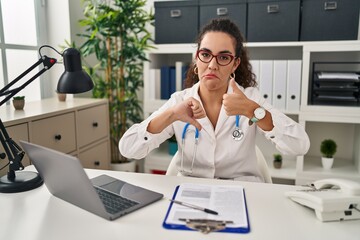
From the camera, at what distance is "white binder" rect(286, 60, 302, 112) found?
7.86 feet

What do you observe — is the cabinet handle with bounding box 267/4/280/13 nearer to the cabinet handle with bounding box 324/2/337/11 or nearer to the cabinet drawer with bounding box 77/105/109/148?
the cabinet handle with bounding box 324/2/337/11

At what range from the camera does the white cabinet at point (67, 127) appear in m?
1.84

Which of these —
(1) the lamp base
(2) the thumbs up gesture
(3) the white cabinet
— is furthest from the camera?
(3) the white cabinet

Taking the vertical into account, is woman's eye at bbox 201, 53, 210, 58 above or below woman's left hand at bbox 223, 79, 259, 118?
above

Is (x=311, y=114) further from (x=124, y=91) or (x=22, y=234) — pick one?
(x=22, y=234)

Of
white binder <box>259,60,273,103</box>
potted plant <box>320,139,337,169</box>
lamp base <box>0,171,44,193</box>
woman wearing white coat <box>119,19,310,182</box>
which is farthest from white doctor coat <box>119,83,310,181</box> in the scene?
potted plant <box>320,139,337,169</box>

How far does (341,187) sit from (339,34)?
1.61m

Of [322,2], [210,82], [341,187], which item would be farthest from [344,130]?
[341,187]

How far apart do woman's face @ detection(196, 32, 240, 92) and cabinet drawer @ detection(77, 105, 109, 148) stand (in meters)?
1.14

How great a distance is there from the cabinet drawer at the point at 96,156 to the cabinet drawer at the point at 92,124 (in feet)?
0.22

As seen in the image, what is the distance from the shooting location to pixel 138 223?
3.13ft

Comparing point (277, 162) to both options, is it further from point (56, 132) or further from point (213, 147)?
point (56, 132)

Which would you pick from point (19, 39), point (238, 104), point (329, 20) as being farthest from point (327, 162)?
point (19, 39)

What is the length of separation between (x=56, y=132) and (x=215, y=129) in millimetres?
1088
